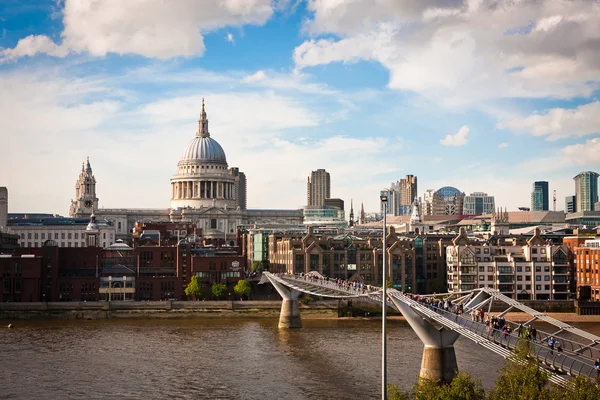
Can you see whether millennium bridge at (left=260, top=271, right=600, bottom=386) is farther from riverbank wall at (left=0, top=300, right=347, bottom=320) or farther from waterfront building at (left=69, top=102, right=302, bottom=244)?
waterfront building at (left=69, top=102, right=302, bottom=244)

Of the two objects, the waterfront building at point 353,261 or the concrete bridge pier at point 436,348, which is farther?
the waterfront building at point 353,261

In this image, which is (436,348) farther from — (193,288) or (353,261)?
(353,261)

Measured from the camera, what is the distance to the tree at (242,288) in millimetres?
93394

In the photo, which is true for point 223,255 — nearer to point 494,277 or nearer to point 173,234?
point 494,277

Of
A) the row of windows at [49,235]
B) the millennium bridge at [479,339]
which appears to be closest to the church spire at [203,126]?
the row of windows at [49,235]

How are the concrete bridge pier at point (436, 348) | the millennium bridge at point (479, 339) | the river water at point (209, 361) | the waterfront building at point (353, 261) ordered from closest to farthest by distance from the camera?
the millennium bridge at point (479, 339) → the concrete bridge pier at point (436, 348) → the river water at point (209, 361) → the waterfront building at point (353, 261)

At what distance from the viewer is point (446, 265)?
106 m

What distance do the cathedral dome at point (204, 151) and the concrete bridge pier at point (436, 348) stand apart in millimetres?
141507

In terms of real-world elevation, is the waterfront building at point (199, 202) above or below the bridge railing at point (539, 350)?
above

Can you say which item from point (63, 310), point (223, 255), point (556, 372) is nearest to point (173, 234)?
point (223, 255)

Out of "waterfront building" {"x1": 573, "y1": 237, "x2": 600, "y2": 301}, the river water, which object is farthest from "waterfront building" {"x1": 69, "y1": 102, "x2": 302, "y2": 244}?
the river water

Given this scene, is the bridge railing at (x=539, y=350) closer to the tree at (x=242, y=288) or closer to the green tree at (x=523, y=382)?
the green tree at (x=523, y=382)

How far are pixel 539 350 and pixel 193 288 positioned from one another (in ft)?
193

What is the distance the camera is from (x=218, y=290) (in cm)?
9338
